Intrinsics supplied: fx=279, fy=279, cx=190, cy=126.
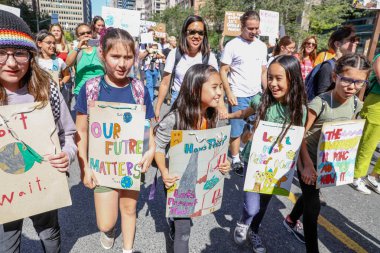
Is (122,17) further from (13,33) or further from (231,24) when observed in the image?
(13,33)

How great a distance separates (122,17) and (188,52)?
13.5 feet

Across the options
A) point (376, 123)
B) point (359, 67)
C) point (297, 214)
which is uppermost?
point (359, 67)

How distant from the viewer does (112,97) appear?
1887mm

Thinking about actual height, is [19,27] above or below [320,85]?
above

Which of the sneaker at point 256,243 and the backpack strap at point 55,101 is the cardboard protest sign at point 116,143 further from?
the sneaker at point 256,243

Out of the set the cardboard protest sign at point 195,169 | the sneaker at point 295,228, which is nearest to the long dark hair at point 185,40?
the cardboard protest sign at point 195,169

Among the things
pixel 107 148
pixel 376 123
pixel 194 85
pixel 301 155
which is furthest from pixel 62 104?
pixel 376 123

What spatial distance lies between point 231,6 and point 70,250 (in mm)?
18945

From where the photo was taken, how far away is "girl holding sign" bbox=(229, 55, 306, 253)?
2031mm

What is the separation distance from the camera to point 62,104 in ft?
5.51

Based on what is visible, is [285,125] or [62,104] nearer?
[62,104]

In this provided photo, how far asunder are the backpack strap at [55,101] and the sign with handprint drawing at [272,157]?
1314 mm

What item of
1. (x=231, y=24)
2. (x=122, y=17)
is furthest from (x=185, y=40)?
(x=231, y=24)

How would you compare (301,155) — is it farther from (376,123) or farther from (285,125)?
(376,123)
